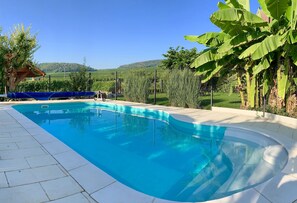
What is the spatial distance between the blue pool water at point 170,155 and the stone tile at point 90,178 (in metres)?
0.65

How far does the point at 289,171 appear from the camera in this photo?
3.22 m

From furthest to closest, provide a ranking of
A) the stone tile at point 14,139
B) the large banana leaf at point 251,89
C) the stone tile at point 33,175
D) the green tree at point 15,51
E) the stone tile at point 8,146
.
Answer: the green tree at point 15,51 < the large banana leaf at point 251,89 < the stone tile at point 14,139 < the stone tile at point 8,146 < the stone tile at point 33,175

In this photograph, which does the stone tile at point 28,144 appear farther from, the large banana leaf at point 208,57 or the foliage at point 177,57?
the foliage at point 177,57

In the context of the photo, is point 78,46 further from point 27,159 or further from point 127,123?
point 27,159

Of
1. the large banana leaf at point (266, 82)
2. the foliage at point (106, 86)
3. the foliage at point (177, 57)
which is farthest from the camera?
the foliage at point (106, 86)

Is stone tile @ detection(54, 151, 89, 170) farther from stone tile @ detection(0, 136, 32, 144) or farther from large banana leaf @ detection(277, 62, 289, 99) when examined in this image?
large banana leaf @ detection(277, 62, 289, 99)

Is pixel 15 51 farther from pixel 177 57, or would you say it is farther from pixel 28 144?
pixel 28 144

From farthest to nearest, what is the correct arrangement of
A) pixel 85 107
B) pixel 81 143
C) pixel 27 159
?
pixel 85 107 → pixel 81 143 → pixel 27 159

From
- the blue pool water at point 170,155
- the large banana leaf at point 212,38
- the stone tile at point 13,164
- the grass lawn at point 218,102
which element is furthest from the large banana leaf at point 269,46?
the stone tile at point 13,164

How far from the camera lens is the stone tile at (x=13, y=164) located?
3260 millimetres

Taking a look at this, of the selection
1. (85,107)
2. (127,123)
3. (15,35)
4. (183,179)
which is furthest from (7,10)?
(183,179)

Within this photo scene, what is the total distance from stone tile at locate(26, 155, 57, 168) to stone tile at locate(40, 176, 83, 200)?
0.66 meters

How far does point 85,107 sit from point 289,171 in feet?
37.1

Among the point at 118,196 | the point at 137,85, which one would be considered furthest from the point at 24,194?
the point at 137,85
